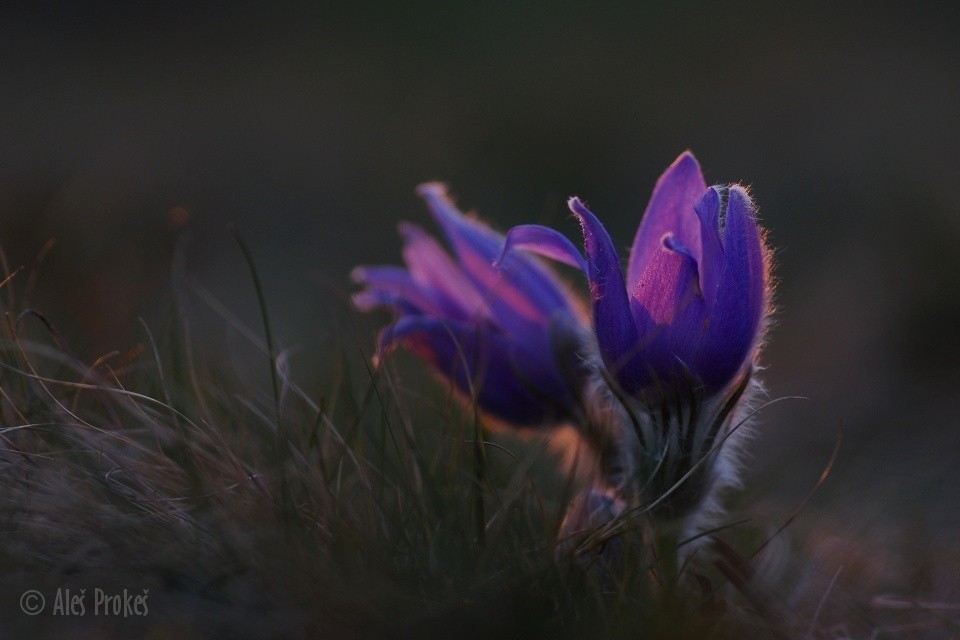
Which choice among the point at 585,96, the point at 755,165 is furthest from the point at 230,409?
the point at 585,96

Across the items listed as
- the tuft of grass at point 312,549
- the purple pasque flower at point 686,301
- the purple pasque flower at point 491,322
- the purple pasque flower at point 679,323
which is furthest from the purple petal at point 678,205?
the tuft of grass at point 312,549

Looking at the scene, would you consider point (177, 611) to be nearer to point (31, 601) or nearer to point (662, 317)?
point (31, 601)

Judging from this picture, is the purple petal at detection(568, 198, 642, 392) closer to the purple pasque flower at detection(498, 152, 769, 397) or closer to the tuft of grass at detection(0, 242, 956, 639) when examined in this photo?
the purple pasque flower at detection(498, 152, 769, 397)

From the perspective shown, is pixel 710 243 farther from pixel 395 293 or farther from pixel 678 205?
pixel 395 293

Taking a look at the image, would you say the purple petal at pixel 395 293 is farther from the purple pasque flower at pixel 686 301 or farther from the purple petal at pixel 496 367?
the purple pasque flower at pixel 686 301

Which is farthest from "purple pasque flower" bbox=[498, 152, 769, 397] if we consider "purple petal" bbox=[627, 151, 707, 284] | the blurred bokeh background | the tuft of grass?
the blurred bokeh background
